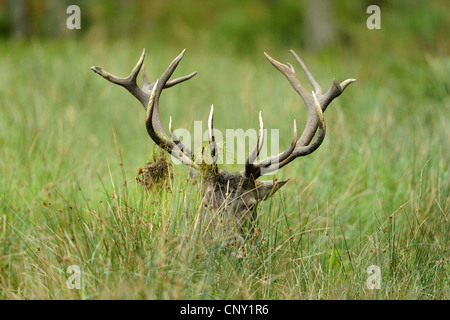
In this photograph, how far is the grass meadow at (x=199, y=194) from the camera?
3.26 metres

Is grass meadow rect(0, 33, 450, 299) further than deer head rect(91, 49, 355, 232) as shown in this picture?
No

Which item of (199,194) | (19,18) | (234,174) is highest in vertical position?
(19,18)

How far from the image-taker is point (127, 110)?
7.72m

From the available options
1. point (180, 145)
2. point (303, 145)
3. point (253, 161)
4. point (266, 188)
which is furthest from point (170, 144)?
point (303, 145)

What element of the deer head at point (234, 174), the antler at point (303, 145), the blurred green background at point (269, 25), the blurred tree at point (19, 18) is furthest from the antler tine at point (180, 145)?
the blurred tree at point (19, 18)

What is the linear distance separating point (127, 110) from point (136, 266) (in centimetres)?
476

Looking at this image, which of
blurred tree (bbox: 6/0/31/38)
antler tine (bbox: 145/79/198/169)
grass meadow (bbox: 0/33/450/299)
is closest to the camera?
grass meadow (bbox: 0/33/450/299)

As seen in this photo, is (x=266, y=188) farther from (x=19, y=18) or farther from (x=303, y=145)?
(x=19, y=18)

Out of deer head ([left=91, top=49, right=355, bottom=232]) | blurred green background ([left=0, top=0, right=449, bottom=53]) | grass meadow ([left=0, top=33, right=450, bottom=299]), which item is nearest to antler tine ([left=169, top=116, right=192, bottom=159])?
deer head ([left=91, top=49, right=355, bottom=232])

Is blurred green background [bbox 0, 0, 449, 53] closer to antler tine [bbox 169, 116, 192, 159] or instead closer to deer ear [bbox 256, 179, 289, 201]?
antler tine [bbox 169, 116, 192, 159]

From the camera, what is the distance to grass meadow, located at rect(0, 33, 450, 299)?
10.7ft

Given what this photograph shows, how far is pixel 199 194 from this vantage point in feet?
11.7
